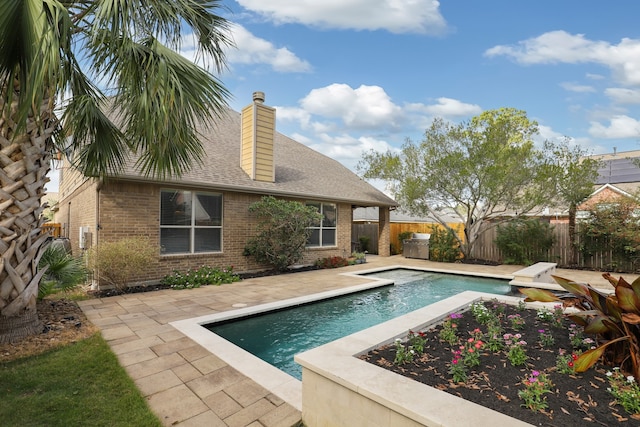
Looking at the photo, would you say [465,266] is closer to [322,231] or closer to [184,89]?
[322,231]

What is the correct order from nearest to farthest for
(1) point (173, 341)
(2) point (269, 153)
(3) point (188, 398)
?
(3) point (188, 398)
(1) point (173, 341)
(2) point (269, 153)

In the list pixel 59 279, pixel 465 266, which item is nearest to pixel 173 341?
pixel 59 279

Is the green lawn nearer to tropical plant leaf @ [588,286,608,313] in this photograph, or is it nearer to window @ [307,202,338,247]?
tropical plant leaf @ [588,286,608,313]

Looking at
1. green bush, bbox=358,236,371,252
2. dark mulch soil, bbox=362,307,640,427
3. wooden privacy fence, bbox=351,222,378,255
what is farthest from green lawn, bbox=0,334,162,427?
green bush, bbox=358,236,371,252

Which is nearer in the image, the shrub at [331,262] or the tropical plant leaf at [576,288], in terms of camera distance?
the tropical plant leaf at [576,288]

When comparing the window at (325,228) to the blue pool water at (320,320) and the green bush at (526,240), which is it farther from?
the green bush at (526,240)

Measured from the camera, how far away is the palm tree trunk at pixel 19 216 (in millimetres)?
4383

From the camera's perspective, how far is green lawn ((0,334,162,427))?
2750mm

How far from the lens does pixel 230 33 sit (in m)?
5.86

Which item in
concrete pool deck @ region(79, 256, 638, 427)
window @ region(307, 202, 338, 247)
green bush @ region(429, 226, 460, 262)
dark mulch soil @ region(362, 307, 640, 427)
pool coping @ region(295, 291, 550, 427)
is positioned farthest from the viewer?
green bush @ region(429, 226, 460, 262)

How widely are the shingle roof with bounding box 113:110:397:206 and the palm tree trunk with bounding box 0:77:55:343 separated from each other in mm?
3141

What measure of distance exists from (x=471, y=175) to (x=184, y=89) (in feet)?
38.1

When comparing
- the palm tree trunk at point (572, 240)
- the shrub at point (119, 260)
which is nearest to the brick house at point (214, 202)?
the shrub at point (119, 260)

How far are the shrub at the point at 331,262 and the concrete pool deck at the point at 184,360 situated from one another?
13.3 feet
